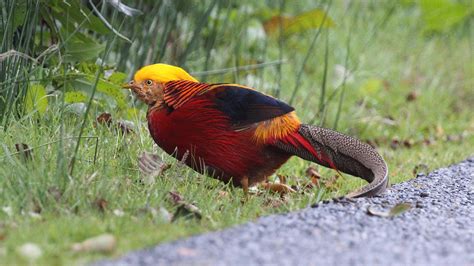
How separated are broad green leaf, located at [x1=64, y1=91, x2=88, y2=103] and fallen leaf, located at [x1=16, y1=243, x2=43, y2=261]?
2009mm

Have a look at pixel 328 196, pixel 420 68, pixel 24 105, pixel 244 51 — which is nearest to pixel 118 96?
pixel 24 105

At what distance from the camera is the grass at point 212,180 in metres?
3.34

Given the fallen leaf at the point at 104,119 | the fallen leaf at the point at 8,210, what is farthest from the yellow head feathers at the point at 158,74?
the fallen leaf at the point at 8,210

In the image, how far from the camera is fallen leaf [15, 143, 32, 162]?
157 inches

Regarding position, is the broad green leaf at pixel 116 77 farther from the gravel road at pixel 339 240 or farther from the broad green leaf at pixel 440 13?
A: the broad green leaf at pixel 440 13

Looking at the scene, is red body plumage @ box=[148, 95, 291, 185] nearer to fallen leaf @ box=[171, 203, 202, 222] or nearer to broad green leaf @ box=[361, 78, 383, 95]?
fallen leaf @ box=[171, 203, 202, 222]

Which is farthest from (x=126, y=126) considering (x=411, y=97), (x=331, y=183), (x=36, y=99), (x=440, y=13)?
(x=440, y=13)

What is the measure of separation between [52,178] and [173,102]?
2.67ft

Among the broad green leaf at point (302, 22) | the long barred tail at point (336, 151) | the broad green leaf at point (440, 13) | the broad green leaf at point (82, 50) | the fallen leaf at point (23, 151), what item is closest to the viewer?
the fallen leaf at point (23, 151)

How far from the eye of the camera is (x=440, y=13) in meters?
9.11

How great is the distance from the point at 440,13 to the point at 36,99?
5.42 m

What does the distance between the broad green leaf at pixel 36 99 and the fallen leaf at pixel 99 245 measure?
1.88 metres

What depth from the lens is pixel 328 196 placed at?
4496 mm

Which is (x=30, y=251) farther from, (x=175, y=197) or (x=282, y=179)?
(x=282, y=179)
